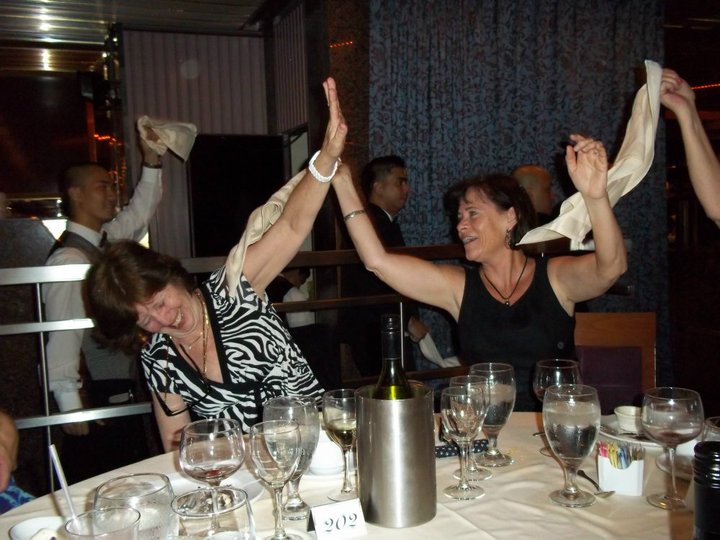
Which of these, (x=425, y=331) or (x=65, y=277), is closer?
(x=65, y=277)

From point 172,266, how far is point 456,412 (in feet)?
3.36

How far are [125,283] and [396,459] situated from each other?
105cm

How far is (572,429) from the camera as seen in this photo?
1099mm

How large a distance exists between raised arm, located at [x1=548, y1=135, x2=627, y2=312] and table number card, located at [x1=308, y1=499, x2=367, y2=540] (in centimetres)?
109

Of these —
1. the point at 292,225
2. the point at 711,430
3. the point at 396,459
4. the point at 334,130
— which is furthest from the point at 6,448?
the point at 711,430

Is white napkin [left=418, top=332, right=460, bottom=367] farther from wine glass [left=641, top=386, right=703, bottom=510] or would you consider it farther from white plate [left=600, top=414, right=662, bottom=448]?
wine glass [left=641, top=386, right=703, bottom=510]

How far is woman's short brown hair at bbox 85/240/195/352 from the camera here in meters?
1.78

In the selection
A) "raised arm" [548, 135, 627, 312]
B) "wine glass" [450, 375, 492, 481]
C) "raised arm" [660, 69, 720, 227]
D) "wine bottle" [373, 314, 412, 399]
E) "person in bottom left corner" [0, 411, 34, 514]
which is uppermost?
"raised arm" [660, 69, 720, 227]

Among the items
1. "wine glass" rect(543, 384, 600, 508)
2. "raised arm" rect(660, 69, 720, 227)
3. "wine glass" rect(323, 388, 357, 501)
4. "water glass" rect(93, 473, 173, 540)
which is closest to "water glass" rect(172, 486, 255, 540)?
"water glass" rect(93, 473, 173, 540)

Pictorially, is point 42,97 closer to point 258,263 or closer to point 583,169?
point 258,263

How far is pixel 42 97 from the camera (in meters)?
8.34

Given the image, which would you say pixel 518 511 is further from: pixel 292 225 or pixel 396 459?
pixel 292 225

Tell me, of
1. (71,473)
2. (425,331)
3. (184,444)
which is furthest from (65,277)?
(425,331)

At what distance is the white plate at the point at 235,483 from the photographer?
1.22 m
